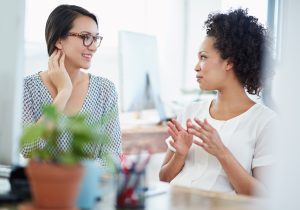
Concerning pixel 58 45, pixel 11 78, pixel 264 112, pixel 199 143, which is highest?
pixel 58 45

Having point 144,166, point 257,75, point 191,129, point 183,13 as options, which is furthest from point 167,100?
point 144,166

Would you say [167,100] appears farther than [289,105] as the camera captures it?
Yes

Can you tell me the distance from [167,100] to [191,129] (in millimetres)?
2414

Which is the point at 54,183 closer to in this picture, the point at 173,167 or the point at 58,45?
the point at 173,167

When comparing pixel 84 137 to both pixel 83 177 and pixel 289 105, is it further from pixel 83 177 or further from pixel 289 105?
pixel 289 105

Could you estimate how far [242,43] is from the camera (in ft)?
6.68

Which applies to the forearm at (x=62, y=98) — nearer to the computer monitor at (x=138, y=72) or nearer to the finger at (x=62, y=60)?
the finger at (x=62, y=60)

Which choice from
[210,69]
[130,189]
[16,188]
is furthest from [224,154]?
[16,188]

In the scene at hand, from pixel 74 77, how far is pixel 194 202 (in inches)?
43.0

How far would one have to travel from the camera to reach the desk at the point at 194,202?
1.17 meters

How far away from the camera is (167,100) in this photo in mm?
4113

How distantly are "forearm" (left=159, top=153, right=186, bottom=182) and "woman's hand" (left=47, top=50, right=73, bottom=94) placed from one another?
48cm

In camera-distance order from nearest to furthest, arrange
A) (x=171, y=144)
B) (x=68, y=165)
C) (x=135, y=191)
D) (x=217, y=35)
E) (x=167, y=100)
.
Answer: (x=68, y=165), (x=135, y=191), (x=171, y=144), (x=217, y=35), (x=167, y=100)

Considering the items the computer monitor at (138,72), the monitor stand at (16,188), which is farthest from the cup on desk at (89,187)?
the computer monitor at (138,72)
